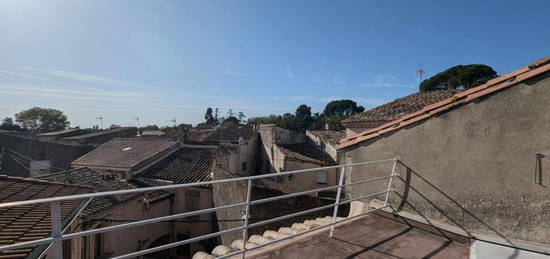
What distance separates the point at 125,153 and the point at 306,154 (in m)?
12.3

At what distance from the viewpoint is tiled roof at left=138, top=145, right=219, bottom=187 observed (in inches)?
549

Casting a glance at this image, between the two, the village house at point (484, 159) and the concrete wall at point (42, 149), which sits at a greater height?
the village house at point (484, 159)

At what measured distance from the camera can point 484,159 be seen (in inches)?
128

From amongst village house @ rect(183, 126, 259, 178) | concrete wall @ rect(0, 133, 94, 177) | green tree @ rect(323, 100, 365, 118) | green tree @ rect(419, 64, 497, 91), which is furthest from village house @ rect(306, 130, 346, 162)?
green tree @ rect(323, 100, 365, 118)

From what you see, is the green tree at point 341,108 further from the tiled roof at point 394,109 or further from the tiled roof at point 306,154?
the tiled roof at point 394,109

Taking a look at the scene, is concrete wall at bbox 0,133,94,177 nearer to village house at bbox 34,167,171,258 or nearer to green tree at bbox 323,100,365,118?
village house at bbox 34,167,171,258

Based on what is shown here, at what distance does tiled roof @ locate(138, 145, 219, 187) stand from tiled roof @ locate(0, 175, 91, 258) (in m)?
6.45

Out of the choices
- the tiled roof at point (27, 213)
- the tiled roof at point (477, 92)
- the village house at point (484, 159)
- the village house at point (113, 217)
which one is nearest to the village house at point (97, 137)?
the village house at point (113, 217)

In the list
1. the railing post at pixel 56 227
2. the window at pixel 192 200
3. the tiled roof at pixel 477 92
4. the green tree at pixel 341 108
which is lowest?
the window at pixel 192 200

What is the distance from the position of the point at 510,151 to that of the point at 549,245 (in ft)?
3.48

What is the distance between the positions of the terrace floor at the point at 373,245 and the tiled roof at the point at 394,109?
5.69 metres

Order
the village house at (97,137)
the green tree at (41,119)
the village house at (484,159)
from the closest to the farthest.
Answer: the village house at (484,159) → the village house at (97,137) → the green tree at (41,119)

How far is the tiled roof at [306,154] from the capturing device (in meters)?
18.4

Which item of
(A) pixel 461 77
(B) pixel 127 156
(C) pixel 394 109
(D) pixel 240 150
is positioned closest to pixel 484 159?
(C) pixel 394 109
